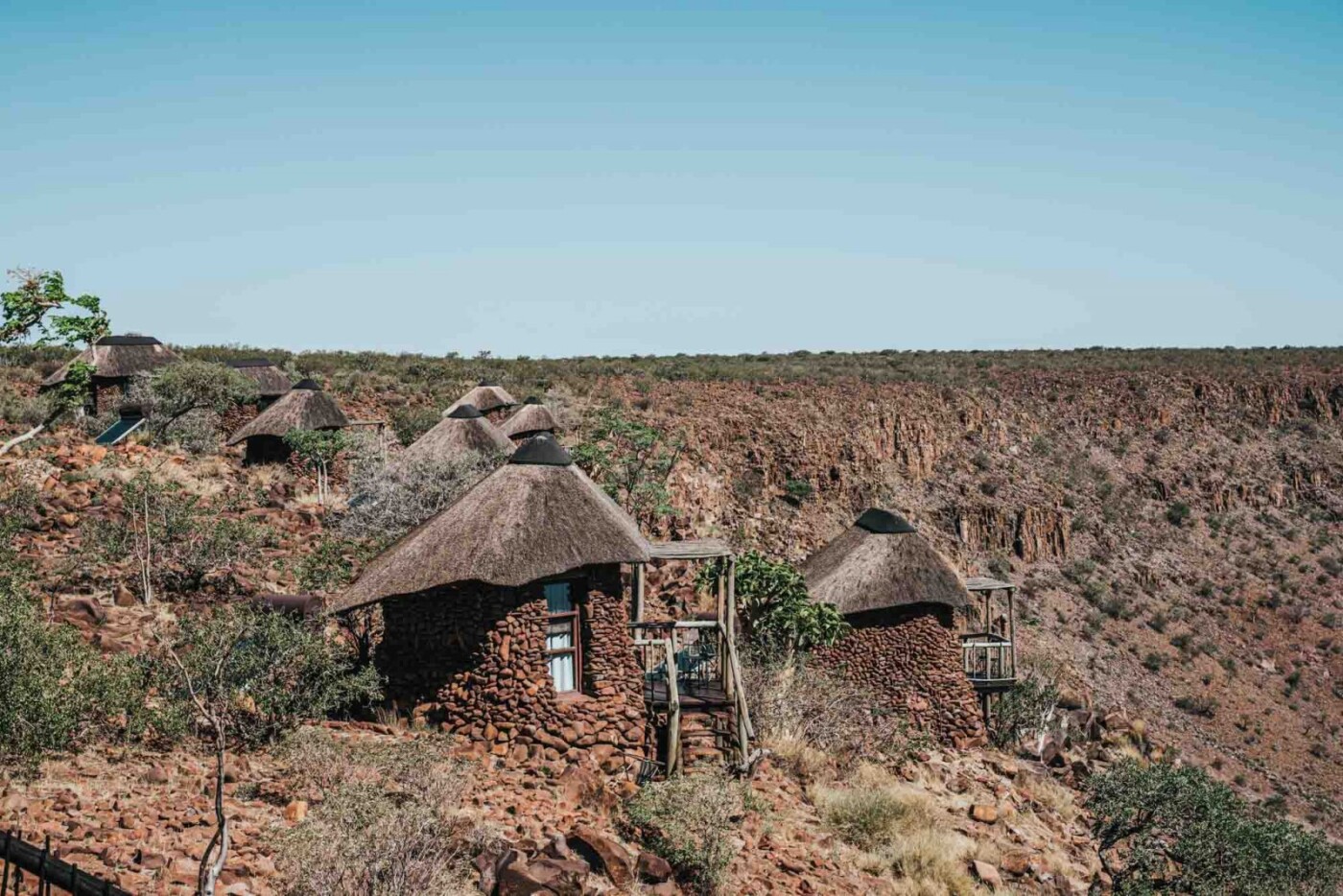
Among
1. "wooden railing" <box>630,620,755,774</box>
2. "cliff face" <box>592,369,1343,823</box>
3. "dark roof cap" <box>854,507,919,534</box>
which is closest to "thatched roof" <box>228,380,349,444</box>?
"cliff face" <box>592,369,1343,823</box>

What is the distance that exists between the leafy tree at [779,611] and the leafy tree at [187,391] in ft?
58.2

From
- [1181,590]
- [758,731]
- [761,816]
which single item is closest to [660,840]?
[761,816]

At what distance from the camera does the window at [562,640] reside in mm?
13062

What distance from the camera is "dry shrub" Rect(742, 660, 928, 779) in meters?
14.9

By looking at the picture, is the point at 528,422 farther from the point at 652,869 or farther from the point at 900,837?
the point at 652,869

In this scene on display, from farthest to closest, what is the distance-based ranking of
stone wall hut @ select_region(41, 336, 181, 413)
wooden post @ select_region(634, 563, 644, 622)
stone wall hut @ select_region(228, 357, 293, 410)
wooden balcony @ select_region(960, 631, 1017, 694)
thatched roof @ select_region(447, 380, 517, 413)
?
1. thatched roof @ select_region(447, 380, 517, 413)
2. stone wall hut @ select_region(228, 357, 293, 410)
3. stone wall hut @ select_region(41, 336, 181, 413)
4. wooden balcony @ select_region(960, 631, 1017, 694)
5. wooden post @ select_region(634, 563, 644, 622)

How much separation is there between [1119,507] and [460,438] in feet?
104

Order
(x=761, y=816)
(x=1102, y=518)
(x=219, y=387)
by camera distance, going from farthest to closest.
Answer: (x=1102, y=518) → (x=219, y=387) → (x=761, y=816)

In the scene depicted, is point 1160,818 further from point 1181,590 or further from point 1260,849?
point 1181,590

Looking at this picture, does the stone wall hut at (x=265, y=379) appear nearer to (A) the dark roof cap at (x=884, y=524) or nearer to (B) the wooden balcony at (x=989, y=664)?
(A) the dark roof cap at (x=884, y=524)

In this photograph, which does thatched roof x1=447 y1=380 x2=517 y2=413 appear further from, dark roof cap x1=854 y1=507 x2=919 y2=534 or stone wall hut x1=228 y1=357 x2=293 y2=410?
dark roof cap x1=854 y1=507 x2=919 y2=534

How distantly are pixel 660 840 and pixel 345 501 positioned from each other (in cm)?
1637

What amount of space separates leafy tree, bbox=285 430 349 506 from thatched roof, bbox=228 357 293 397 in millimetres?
7123

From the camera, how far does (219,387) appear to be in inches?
1152
